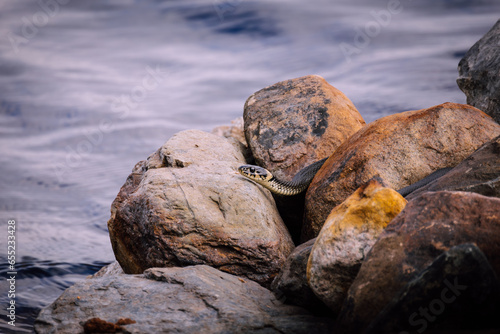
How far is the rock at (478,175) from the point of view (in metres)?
3.98

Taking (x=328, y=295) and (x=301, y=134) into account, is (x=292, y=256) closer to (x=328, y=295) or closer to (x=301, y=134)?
(x=328, y=295)

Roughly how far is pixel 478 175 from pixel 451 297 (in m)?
1.88

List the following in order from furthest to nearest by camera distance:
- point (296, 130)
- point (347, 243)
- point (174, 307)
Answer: point (296, 130) → point (174, 307) → point (347, 243)

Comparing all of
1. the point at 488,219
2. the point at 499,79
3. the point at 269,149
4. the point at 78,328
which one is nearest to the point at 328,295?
the point at 488,219

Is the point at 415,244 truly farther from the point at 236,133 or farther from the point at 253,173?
the point at 236,133

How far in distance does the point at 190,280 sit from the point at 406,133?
10.5 ft

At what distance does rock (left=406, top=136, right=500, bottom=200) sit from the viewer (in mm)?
3984

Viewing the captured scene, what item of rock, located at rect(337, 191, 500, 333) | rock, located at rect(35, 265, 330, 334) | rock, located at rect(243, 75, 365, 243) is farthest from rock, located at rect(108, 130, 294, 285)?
rock, located at rect(337, 191, 500, 333)

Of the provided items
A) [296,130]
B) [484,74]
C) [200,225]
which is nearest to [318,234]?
[200,225]

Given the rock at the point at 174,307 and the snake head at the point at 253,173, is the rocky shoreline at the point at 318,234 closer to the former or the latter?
the rock at the point at 174,307

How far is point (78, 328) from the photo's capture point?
3648 millimetres

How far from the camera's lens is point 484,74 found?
637 centimetres

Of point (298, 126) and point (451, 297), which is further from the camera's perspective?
point (298, 126)

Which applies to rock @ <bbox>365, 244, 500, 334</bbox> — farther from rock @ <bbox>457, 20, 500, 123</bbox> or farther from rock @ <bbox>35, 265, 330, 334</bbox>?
rock @ <bbox>457, 20, 500, 123</bbox>
